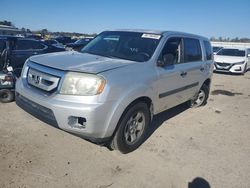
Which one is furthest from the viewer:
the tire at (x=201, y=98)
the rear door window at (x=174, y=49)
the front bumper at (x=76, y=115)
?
the tire at (x=201, y=98)

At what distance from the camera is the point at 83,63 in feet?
12.4

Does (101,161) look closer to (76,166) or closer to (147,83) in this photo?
(76,166)

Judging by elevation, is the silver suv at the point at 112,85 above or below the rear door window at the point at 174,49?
below

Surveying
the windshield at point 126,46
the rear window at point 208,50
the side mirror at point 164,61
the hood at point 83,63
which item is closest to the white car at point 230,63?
the rear window at point 208,50

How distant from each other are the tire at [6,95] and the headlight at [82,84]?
3.70 meters

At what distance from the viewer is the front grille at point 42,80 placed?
3489 millimetres

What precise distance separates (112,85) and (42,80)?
1.07 m

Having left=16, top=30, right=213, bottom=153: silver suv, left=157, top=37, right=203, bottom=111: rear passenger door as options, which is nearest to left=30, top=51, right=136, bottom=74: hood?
left=16, top=30, right=213, bottom=153: silver suv

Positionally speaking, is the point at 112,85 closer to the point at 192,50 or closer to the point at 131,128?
the point at 131,128

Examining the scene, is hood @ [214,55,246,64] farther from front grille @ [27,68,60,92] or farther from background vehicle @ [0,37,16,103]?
front grille @ [27,68,60,92]

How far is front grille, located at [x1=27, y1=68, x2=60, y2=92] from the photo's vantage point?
11.4 ft

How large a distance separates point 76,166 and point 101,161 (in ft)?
1.25

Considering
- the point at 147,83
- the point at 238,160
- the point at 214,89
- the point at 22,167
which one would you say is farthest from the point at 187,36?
the point at 214,89

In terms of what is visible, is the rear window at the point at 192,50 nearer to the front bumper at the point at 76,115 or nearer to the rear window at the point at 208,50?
the rear window at the point at 208,50
